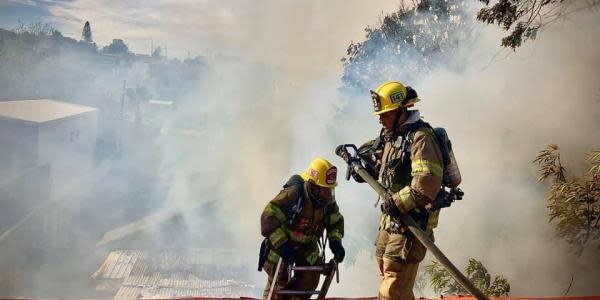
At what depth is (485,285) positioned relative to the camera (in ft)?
35.8

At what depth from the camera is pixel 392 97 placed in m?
4.20

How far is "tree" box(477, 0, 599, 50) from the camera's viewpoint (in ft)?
34.4

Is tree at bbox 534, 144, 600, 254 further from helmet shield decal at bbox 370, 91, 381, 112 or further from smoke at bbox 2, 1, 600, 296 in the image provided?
helmet shield decal at bbox 370, 91, 381, 112

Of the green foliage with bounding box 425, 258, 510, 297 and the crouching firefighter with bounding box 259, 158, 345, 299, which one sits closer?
the crouching firefighter with bounding box 259, 158, 345, 299

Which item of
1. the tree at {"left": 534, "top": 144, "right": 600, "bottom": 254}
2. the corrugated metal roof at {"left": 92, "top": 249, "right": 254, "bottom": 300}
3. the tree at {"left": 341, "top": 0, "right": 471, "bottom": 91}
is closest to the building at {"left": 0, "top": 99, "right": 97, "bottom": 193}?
the corrugated metal roof at {"left": 92, "top": 249, "right": 254, "bottom": 300}

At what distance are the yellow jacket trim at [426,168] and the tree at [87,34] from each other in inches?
926

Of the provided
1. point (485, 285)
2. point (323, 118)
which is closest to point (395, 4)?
point (323, 118)

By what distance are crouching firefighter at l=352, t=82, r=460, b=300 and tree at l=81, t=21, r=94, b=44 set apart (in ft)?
75.7

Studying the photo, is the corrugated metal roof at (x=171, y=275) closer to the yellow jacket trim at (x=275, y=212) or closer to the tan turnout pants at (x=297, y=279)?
the tan turnout pants at (x=297, y=279)

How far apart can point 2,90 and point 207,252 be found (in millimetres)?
9089

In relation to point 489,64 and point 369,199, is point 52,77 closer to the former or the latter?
point 369,199

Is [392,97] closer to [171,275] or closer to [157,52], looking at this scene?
[171,275]

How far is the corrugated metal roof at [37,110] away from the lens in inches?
728

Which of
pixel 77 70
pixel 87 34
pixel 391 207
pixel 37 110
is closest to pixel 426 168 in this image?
pixel 391 207
